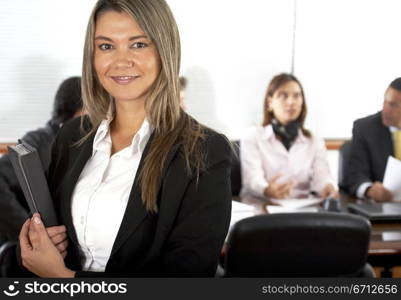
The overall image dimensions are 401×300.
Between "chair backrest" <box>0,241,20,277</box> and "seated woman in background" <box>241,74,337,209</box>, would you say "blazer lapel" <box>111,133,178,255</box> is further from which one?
"seated woman in background" <box>241,74,337,209</box>

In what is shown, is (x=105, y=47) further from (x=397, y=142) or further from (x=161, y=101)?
(x=397, y=142)

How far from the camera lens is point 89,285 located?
0.80 meters

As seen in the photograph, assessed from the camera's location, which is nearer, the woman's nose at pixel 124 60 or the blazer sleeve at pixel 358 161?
the woman's nose at pixel 124 60

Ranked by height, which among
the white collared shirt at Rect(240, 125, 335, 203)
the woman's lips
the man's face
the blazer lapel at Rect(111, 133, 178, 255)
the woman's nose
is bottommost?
the white collared shirt at Rect(240, 125, 335, 203)

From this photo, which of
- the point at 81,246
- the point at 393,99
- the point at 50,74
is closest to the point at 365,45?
the point at 393,99

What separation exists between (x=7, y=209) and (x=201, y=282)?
101 centimetres

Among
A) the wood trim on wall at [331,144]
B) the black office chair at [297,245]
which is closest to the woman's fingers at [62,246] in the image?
the black office chair at [297,245]

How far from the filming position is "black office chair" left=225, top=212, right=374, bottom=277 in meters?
1.13

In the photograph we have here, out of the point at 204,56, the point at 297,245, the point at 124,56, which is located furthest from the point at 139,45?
the point at 204,56

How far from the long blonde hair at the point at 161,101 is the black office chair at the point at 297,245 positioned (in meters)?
0.35

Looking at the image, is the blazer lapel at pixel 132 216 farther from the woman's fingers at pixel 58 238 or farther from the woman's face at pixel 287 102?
the woman's face at pixel 287 102

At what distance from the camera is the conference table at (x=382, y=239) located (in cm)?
148

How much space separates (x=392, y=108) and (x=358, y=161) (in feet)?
2.43

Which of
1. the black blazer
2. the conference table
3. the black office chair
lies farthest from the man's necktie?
the black blazer
